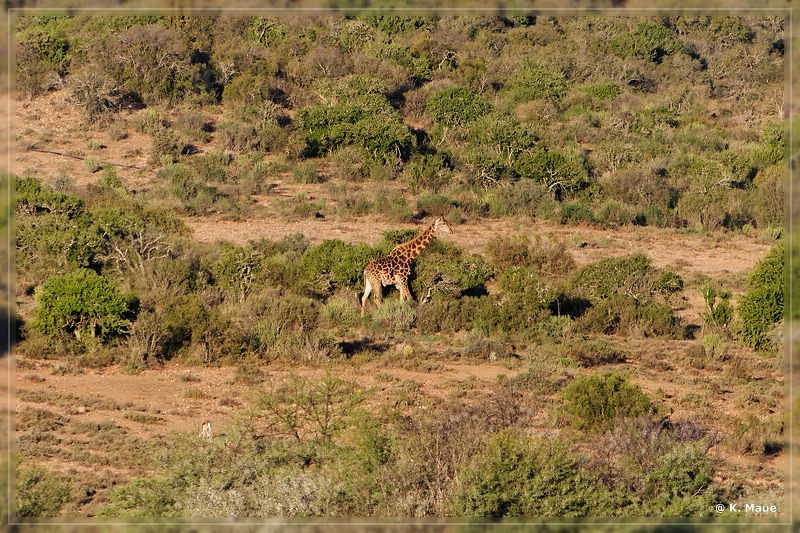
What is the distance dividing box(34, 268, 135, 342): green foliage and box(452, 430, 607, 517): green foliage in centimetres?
933

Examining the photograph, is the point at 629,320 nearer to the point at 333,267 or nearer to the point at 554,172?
the point at 333,267

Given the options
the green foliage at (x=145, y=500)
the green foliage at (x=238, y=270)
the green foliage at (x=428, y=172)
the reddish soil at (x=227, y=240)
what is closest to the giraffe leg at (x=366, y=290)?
the green foliage at (x=238, y=270)

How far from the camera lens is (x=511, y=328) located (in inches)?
929

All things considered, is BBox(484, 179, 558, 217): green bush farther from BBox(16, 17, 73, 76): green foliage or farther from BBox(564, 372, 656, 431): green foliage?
BBox(16, 17, 73, 76): green foliage

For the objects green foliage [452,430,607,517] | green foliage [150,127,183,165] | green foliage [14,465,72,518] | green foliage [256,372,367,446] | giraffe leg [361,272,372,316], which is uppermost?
green foliage [150,127,183,165]

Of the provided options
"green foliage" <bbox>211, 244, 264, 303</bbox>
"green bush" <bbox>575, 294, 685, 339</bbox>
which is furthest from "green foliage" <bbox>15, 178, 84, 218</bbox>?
"green bush" <bbox>575, 294, 685, 339</bbox>

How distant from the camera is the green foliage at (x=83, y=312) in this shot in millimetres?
21484

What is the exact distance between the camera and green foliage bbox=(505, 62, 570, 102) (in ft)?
146

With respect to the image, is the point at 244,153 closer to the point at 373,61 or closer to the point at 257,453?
the point at 373,61

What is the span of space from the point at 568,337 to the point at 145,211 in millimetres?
11021

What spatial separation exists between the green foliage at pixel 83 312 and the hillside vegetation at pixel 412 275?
0.15 ft

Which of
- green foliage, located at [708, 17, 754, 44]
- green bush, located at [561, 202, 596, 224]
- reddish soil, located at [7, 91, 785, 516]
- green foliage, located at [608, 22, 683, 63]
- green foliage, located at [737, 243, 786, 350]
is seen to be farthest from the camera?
green foliage, located at [708, 17, 754, 44]

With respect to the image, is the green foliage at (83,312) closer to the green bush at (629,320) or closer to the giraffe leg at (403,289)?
the giraffe leg at (403,289)

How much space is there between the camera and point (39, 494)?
1456cm
